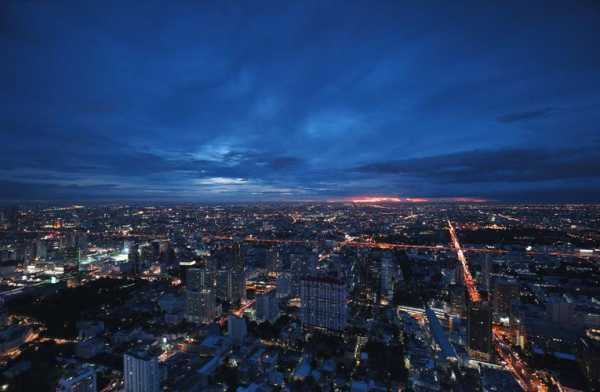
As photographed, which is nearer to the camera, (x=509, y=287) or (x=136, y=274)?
(x=509, y=287)

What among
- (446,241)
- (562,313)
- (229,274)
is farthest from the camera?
(446,241)

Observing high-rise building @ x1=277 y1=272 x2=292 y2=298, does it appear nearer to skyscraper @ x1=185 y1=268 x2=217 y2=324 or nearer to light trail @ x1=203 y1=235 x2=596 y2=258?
skyscraper @ x1=185 y1=268 x2=217 y2=324

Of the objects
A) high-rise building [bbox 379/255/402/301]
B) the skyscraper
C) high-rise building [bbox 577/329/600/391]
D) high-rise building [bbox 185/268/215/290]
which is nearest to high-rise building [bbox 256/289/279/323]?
the skyscraper

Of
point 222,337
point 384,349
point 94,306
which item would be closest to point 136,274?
point 94,306

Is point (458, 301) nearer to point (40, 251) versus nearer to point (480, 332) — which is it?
point (480, 332)

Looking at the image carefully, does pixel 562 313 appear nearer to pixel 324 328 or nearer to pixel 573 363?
pixel 573 363
